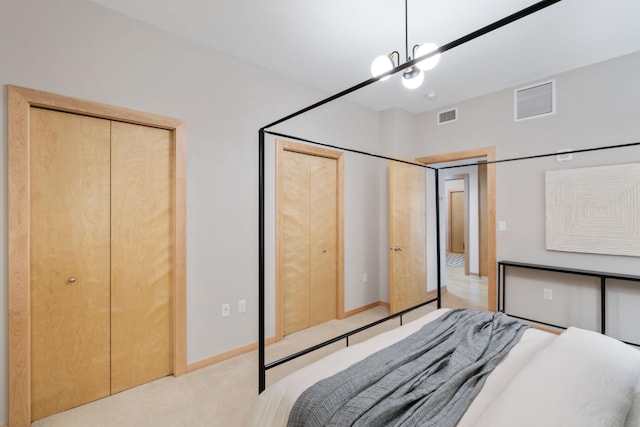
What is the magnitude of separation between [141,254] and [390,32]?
262 cm

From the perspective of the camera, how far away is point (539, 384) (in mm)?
1109

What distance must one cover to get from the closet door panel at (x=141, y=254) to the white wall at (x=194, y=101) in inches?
6.8

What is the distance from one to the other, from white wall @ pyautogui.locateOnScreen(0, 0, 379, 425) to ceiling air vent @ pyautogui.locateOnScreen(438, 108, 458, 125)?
73.2 inches

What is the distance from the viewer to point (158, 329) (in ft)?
7.76

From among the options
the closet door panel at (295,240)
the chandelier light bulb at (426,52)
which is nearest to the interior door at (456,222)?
the closet door panel at (295,240)

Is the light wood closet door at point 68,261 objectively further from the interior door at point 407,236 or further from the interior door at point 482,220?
the interior door at point 482,220

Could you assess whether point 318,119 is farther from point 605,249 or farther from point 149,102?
point 605,249

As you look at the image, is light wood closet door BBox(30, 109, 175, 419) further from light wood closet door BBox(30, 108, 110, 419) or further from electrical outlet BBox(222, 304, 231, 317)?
electrical outlet BBox(222, 304, 231, 317)

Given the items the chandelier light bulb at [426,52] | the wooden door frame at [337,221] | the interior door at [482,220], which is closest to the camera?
the chandelier light bulb at [426,52]

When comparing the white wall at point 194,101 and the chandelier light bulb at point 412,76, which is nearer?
the white wall at point 194,101

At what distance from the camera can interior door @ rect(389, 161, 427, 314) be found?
3727 millimetres

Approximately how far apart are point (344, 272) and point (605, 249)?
257cm

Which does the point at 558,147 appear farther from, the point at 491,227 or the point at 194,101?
the point at 194,101

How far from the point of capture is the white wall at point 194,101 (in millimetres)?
1826
